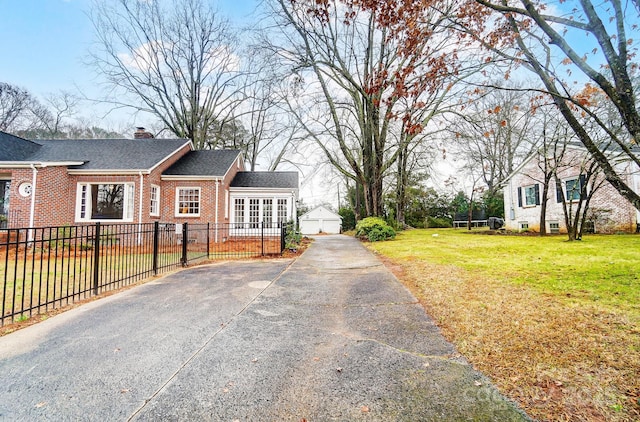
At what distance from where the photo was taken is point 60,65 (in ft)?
53.7

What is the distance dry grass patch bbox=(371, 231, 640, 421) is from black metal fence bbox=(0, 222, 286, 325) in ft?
16.2

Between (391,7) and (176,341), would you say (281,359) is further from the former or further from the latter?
(391,7)

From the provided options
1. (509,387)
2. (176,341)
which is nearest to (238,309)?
(176,341)

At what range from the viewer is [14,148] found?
46.9 ft

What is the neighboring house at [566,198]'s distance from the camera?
13336 millimetres

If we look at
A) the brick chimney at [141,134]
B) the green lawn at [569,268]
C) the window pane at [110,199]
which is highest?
the brick chimney at [141,134]

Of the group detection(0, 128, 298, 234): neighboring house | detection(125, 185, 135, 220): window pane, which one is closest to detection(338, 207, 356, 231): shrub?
detection(0, 128, 298, 234): neighboring house

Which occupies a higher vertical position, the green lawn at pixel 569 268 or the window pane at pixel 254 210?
the window pane at pixel 254 210

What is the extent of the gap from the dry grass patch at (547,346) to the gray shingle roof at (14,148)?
60.9ft

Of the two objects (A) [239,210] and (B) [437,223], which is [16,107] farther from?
(B) [437,223]

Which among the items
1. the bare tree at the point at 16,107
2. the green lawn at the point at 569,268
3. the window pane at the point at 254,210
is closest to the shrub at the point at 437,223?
the window pane at the point at 254,210

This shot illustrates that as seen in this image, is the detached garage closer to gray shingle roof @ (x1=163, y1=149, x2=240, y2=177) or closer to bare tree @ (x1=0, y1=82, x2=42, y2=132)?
gray shingle roof @ (x1=163, y1=149, x2=240, y2=177)

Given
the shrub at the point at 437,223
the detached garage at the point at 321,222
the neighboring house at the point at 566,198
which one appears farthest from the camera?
the detached garage at the point at 321,222

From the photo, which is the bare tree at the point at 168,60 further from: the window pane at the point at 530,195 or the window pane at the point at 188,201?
the window pane at the point at 530,195
